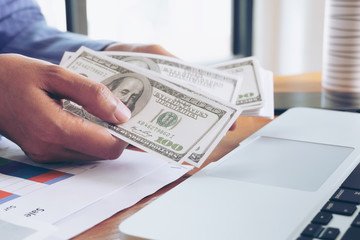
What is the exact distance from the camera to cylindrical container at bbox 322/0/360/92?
3.59ft

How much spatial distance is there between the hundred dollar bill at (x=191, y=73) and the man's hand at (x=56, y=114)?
21 cm

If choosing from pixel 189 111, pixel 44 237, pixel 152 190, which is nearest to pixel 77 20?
pixel 189 111

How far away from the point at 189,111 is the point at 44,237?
0.31m

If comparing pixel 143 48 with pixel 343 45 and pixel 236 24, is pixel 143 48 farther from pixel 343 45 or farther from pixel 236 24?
pixel 236 24

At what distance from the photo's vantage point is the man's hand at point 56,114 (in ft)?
2.05

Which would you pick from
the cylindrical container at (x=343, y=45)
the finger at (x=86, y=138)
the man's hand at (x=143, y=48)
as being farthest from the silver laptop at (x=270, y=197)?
the cylindrical container at (x=343, y=45)

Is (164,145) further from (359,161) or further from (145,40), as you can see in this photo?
(145,40)

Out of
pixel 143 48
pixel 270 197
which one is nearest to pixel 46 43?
pixel 143 48

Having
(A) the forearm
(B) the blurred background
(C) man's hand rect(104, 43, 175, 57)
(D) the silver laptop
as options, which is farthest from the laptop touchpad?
(B) the blurred background

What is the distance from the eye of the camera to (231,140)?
31.2 inches

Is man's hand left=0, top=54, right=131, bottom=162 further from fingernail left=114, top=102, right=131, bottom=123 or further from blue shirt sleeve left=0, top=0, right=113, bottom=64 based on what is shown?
blue shirt sleeve left=0, top=0, right=113, bottom=64

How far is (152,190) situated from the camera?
0.57 m

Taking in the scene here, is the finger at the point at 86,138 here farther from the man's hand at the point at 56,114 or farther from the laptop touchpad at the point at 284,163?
the laptop touchpad at the point at 284,163

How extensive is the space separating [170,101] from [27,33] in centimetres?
56
